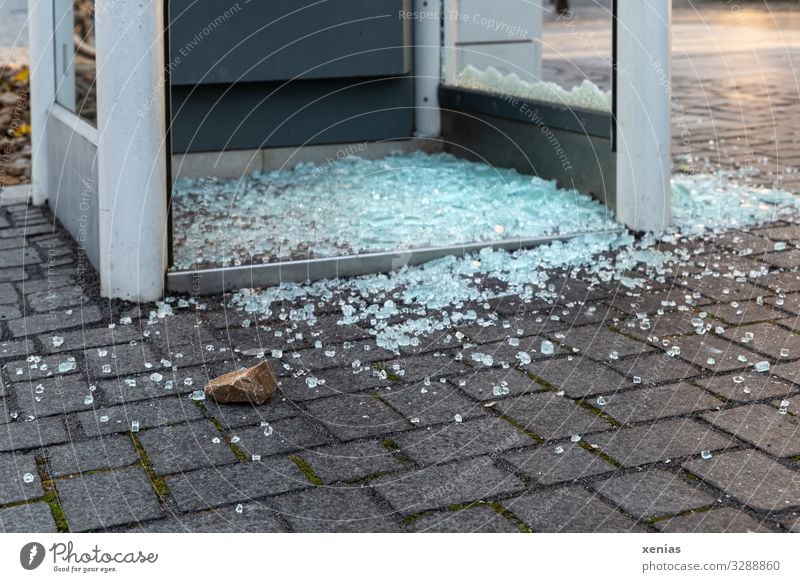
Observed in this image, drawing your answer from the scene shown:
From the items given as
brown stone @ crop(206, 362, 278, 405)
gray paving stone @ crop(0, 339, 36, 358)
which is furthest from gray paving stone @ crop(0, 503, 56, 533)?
gray paving stone @ crop(0, 339, 36, 358)

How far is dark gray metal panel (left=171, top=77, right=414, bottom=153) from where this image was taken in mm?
5645

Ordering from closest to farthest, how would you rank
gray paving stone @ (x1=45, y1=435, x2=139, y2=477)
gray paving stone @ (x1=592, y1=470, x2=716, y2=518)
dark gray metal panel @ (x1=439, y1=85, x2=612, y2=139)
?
gray paving stone @ (x1=592, y1=470, x2=716, y2=518)
gray paving stone @ (x1=45, y1=435, x2=139, y2=477)
dark gray metal panel @ (x1=439, y1=85, x2=612, y2=139)

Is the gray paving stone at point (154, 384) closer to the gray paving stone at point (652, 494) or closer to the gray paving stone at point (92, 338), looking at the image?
the gray paving stone at point (92, 338)

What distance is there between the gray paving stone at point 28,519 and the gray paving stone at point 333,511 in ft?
1.48

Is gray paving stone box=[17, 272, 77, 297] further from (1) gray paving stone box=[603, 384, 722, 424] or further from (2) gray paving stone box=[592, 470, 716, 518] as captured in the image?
(2) gray paving stone box=[592, 470, 716, 518]

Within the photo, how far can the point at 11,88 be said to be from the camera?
347 inches

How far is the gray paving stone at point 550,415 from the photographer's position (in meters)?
2.70

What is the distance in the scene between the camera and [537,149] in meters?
5.28

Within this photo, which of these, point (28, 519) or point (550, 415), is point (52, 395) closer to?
point (28, 519)

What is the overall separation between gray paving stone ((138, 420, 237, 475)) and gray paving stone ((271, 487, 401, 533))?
26 cm

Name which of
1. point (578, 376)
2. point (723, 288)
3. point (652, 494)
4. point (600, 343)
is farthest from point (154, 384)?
point (723, 288)

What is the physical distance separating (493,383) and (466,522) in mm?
796

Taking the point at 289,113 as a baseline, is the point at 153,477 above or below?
below
